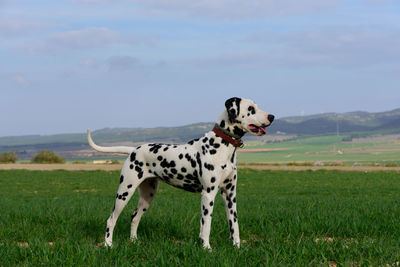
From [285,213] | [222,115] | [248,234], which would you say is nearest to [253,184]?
[285,213]

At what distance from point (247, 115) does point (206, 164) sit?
0.99 meters

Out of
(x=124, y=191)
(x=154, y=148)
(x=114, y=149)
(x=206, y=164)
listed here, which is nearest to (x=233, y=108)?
(x=206, y=164)

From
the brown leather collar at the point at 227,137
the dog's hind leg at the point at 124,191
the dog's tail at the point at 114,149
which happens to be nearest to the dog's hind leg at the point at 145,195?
the dog's hind leg at the point at 124,191

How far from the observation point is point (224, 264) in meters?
5.92

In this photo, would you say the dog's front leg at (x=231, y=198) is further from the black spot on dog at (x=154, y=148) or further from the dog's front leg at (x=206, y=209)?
the black spot on dog at (x=154, y=148)

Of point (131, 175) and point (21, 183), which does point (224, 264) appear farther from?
point (21, 183)

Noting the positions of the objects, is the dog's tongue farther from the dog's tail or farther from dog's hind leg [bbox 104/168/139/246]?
the dog's tail

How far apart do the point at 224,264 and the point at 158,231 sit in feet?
11.2

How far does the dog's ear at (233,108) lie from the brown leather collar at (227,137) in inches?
10.4

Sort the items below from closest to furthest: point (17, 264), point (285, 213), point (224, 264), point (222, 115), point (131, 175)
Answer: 1. point (224, 264)
2. point (17, 264)
3. point (222, 115)
4. point (131, 175)
5. point (285, 213)

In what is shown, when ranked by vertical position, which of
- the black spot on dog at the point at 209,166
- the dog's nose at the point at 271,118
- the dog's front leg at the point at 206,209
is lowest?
the dog's front leg at the point at 206,209

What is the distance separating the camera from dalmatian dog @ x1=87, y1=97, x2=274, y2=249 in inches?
280

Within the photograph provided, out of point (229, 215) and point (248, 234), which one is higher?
point (229, 215)

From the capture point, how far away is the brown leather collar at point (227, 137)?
7.24 metres
